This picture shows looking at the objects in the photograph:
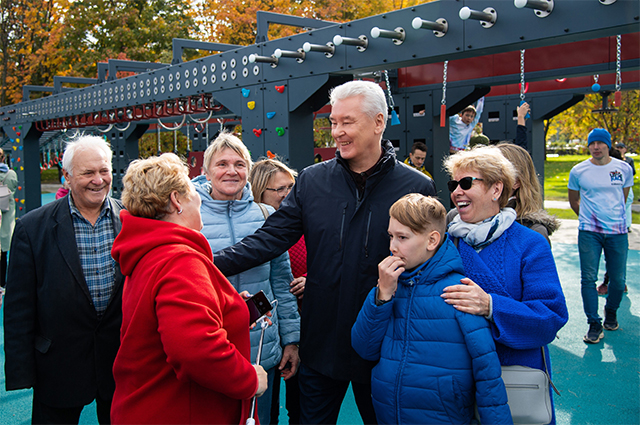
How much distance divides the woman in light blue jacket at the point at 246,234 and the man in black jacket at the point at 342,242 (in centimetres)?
16

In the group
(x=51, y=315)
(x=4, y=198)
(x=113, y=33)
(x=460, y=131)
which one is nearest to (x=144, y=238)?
(x=51, y=315)

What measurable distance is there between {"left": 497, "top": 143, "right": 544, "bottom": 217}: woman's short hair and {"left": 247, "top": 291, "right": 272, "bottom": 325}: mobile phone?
4.02 ft

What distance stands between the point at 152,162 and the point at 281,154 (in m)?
3.58

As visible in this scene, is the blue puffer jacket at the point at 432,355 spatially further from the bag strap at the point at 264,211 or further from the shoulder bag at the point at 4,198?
the shoulder bag at the point at 4,198

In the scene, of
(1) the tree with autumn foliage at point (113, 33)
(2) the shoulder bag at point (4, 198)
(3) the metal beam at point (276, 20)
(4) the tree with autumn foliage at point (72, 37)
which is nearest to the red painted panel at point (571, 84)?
(3) the metal beam at point (276, 20)

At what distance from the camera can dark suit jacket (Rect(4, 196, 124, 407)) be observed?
95.1 inches

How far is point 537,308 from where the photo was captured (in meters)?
1.88

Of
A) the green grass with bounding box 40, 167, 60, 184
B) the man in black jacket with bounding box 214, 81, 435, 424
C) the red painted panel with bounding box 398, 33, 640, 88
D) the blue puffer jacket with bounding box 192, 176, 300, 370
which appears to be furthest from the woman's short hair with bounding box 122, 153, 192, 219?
the green grass with bounding box 40, 167, 60, 184

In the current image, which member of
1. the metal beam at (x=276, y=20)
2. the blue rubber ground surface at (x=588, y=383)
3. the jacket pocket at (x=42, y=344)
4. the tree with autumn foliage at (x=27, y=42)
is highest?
the tree with autumn foliage at (x=27, y=42)

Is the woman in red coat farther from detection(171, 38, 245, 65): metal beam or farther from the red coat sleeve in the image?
detection(171, 38, 245, 65): metal beam

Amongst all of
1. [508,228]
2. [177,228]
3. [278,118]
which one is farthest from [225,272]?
[278,118]

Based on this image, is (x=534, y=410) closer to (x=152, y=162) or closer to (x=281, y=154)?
(x=152, y=162)

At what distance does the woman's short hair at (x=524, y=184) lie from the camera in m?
2.31

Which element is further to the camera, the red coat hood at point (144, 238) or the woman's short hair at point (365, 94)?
the woman's short hair at point (365, 94)
